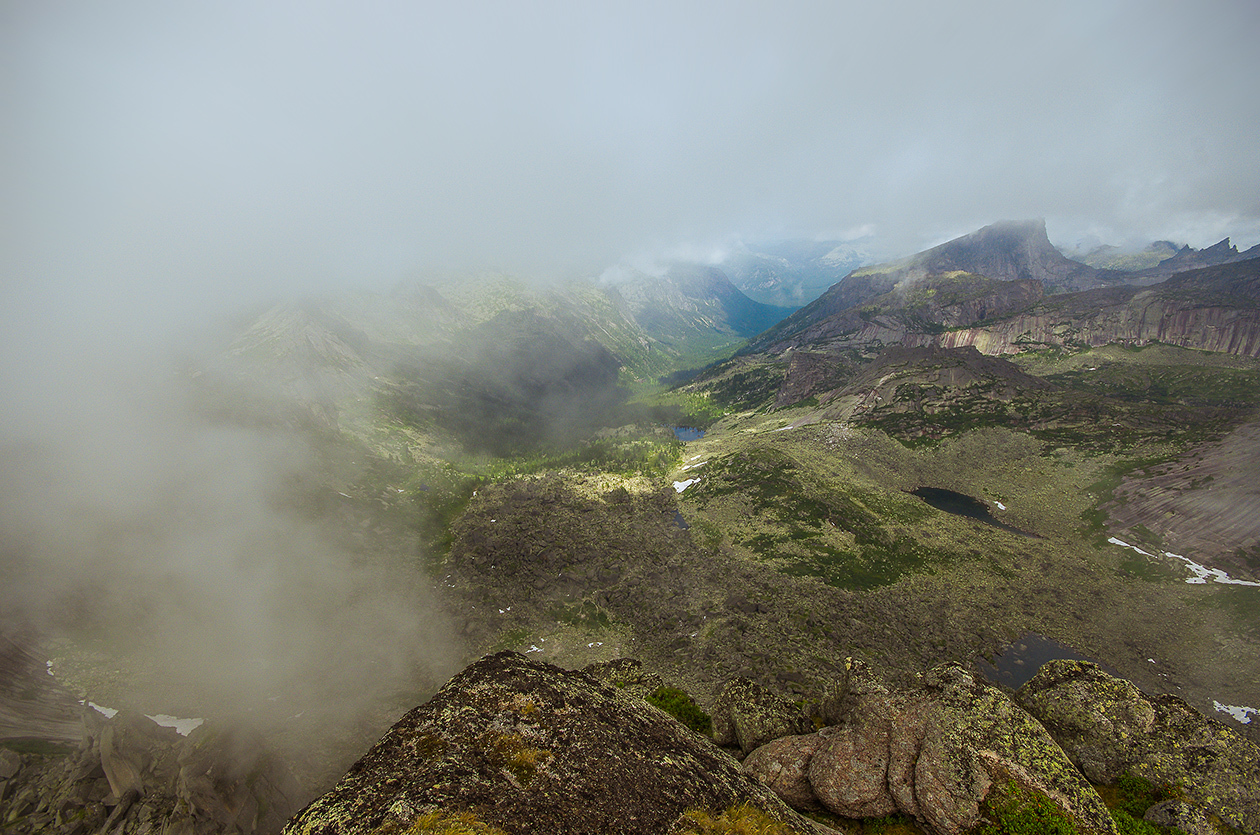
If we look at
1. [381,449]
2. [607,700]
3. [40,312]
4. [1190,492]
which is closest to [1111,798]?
[607,700]

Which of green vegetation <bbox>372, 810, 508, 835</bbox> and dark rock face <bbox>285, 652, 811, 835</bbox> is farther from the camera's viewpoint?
dark rock face <bbox>285, 652, 811, 835</bbox>

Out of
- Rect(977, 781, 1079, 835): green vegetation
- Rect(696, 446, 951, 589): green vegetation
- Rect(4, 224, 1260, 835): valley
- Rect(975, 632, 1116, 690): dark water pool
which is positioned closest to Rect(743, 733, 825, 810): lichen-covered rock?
Rect(977, 781, 1079, 835): green vegetation

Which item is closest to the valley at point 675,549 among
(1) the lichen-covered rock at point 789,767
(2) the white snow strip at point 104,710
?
(2) the white snow strip at point 104,710

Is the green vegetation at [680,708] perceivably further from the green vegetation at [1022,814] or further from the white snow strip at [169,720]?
the white snow strip at [169,720]

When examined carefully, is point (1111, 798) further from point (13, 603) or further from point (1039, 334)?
Answer: point (1039, 334)

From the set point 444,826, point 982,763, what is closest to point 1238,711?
point 982,763

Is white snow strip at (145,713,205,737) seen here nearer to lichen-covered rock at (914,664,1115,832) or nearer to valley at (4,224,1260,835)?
valley at (4,224,1260,835)

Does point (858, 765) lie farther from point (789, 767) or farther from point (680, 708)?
point (680, 708)
